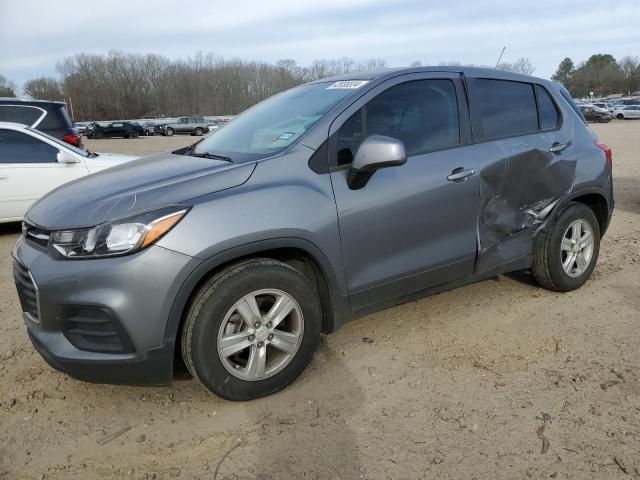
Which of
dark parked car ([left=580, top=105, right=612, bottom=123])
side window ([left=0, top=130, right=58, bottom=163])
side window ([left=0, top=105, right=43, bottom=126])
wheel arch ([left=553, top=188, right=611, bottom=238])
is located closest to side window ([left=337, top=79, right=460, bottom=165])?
wheel arch ([left=553, top=188, right=611, bottom=238])

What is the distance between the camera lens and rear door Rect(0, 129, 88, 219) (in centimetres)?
670

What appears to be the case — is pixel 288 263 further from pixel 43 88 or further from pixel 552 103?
pixel 43 88

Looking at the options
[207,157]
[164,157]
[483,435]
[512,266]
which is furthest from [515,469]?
[164,157]

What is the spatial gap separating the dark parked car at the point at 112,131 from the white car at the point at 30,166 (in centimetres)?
4074

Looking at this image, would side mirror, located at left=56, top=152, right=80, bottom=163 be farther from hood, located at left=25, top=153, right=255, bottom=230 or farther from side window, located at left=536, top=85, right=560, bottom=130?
side window, located at left=536, top=85, right=560, bottom=130

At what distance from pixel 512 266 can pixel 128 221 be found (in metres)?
2.76

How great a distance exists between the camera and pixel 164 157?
3.61 meters

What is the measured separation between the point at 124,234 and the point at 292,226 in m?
0.83

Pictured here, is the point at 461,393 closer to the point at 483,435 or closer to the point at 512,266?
the point at 483,435

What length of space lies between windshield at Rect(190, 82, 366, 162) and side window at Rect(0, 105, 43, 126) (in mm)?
6133

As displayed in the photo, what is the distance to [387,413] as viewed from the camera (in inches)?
108

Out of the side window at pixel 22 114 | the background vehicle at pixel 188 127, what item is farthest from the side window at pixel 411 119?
the background vehicle at pixel 188 127

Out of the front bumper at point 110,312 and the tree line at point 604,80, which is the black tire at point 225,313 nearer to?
the front bumper at point 110,312

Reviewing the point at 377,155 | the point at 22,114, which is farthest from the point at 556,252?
the point at 22,114
